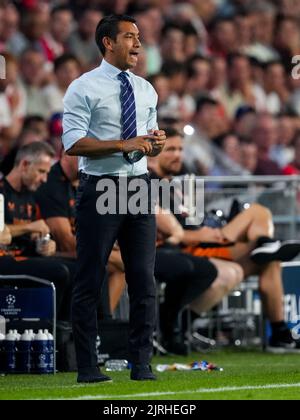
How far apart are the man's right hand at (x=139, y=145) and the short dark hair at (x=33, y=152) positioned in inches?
110

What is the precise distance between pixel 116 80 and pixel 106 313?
9.40ft

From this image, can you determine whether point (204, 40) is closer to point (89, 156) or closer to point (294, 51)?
point (294, 51)

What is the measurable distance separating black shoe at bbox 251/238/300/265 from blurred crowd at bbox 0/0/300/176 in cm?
169

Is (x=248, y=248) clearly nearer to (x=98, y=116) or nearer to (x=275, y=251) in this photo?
(x=275, y=251)

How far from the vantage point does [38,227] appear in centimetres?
1054

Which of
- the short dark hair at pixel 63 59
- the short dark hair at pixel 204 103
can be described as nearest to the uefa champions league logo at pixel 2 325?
the short dark hair at pixel 63 59

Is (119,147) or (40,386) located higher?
(119,147)

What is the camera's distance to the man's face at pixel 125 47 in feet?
27.3

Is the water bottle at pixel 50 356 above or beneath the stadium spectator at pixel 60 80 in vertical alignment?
beneath

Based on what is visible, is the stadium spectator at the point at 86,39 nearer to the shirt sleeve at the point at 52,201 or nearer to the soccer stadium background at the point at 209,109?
the soccer stadium background at the point at 209,109

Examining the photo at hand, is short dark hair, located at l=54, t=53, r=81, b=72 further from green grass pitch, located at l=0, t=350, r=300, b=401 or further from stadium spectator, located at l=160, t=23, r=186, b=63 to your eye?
green grass pitch, located at l=0, t=350, r=300, b=401

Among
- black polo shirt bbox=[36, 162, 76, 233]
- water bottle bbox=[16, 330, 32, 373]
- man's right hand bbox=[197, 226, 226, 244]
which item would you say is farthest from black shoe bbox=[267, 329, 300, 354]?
water bottle bbox=[16, 330, 32, 373]
